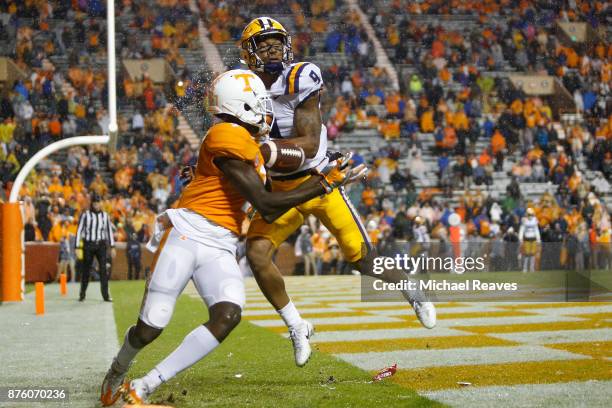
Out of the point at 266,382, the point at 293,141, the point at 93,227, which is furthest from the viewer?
the point at 93,227

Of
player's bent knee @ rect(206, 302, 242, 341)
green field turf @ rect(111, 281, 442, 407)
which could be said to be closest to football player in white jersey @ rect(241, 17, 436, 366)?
green field turf @ rect(111, 281, 442, 407)

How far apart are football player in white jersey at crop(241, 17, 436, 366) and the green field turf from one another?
27 cm

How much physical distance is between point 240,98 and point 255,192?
43 centimetres

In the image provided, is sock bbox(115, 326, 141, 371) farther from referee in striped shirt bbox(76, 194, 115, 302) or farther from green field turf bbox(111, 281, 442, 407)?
referee in striped shirt bbox(76, 194, 115, 302)

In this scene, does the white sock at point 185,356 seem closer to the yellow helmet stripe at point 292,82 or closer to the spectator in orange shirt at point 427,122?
the yellow helmet stripe at point 292,82

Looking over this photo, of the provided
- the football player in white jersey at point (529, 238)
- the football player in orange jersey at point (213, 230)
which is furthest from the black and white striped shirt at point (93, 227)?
the football player in white jersey at point (529, 238)

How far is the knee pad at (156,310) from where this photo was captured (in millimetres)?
3789

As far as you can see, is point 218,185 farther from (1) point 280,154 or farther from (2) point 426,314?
(2) point 426,314

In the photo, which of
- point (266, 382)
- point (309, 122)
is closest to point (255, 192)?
point (309, 122)

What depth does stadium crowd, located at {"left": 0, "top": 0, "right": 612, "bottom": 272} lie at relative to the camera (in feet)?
57.8

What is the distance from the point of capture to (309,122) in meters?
4.96

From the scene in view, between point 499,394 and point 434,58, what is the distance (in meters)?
20.0

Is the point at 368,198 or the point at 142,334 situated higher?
the point at 142,334

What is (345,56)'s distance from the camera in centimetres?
2227
